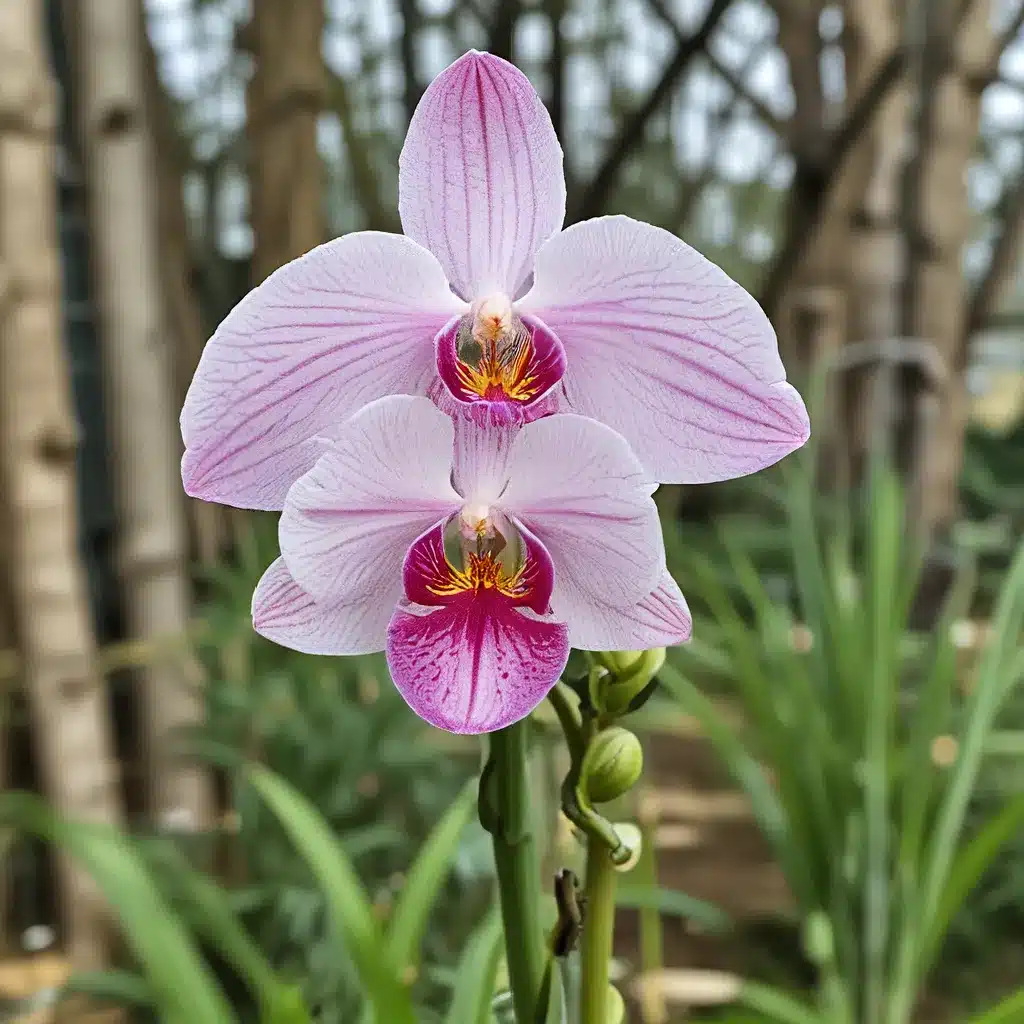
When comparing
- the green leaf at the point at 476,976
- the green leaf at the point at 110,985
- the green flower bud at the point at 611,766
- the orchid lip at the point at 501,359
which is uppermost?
the orchid lip at the point at 501,359

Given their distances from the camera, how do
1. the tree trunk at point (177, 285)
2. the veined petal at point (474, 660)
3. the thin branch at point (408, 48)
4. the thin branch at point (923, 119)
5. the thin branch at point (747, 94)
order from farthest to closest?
the thin branch at point (408, 48) → the thin branch at point (747, 94) → the tree trunk at point (177, 285) → the thin branch at point (923, 119) → the veined petal at point (474, 660)

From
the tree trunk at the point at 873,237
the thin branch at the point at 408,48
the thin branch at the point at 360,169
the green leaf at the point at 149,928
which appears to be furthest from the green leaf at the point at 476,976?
the thin branch at the point at 408,48

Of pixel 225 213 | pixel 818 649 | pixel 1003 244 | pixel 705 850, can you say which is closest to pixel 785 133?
pixel 1003 244

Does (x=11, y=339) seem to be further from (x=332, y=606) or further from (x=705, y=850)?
(x=705, y=850)

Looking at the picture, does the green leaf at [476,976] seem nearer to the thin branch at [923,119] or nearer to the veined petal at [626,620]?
the veined petal at [626,620]

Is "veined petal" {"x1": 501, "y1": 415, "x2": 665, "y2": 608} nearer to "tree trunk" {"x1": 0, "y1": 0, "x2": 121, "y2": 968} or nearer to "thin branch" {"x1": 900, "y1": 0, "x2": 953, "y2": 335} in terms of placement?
"tree trunk" {"x1": 0, "y1": 0, "x2": 121, "y2": 968}
